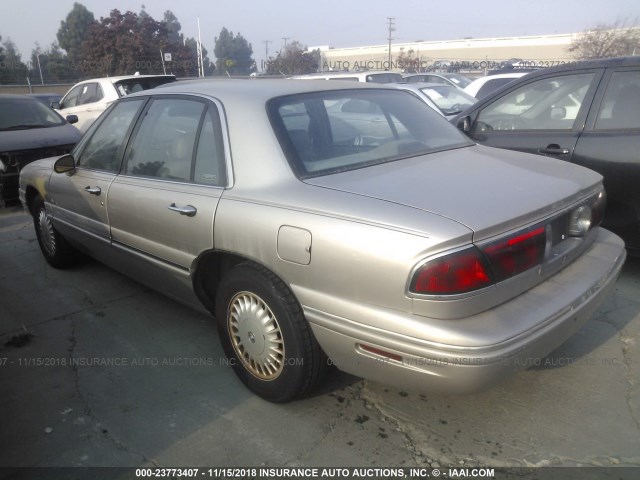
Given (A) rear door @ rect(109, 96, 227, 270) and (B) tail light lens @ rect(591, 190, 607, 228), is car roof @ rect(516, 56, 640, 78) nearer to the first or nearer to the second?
(B) tail light lens @ rect(591, 190, 607, 228)

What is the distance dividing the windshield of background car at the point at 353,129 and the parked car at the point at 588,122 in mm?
1149

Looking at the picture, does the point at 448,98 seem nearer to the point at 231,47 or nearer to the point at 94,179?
the point at 94,179

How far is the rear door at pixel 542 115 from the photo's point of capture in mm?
4012

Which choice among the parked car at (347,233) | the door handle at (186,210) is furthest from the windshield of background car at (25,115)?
the door handle at (186,210)

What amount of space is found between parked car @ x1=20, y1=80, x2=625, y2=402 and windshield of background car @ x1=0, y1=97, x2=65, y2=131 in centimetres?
514

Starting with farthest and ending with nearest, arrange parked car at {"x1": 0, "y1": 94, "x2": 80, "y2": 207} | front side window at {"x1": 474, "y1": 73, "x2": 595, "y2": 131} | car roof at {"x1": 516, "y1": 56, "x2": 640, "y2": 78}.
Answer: parked car at {"x1": 0, "y1": 94, "x2": 80, "y2": 207}, front side window at {"x1": 474, "y1": 73, "x2": 595, "y2": 131}, car roof at {"x1": 516, "y1": 56, "x2": 640, "y2": 78}

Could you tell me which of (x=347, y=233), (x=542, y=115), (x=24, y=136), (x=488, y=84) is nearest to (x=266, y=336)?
(x=347, y=233)

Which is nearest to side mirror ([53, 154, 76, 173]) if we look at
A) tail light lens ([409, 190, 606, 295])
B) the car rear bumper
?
the car rear bumper

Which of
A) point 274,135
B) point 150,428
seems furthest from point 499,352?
point 150,428

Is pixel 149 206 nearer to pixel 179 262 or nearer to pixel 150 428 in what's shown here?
pixel 179 262

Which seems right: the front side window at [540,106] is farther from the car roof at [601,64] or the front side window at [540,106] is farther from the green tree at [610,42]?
→ the green tree at [610,42]

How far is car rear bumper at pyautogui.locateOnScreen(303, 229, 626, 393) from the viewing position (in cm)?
196

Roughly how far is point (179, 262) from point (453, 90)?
8.46m

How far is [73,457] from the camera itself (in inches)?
94.0
